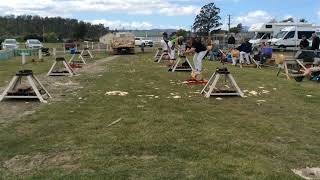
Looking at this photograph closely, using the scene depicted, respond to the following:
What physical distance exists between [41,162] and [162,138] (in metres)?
2.29

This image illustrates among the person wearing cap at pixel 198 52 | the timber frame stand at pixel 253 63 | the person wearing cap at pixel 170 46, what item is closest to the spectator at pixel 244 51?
the timber frame stand at pixel 253 63

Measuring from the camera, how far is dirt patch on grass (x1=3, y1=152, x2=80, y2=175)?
7.10m

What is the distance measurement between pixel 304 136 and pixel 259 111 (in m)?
3.03

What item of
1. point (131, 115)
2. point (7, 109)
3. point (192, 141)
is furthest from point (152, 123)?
point (7, 109)

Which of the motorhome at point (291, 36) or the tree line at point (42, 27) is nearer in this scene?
the motorhome at point (291, 36)

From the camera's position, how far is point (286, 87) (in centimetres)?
1764

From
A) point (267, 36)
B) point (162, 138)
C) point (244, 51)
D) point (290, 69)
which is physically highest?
point (267, 36)

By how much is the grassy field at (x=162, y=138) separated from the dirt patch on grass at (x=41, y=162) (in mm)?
14

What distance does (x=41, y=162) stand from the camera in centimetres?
742

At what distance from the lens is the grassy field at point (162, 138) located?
22.9ft

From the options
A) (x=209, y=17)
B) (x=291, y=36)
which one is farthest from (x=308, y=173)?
(x=209, y=17)

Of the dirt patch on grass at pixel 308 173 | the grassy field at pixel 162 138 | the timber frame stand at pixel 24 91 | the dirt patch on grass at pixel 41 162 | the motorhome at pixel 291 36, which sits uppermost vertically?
the motorhome at pixel 291 36

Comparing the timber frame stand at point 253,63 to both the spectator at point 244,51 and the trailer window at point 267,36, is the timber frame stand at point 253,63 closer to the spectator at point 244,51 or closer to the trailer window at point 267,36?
the spectator at point 244,51

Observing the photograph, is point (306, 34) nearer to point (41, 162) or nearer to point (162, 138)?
point (162, 138)
